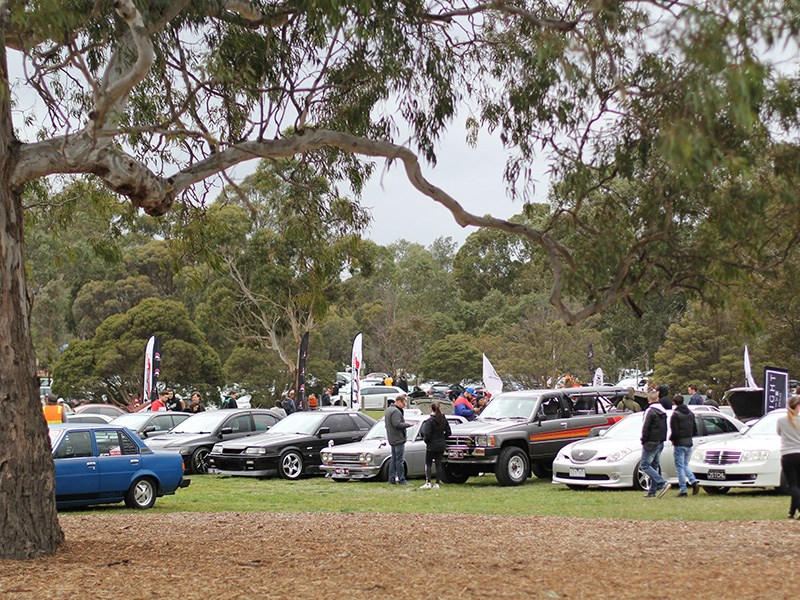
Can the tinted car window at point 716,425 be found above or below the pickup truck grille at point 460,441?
above

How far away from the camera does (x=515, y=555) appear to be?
447 inches

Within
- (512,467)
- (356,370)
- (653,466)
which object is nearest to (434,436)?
(512,467)

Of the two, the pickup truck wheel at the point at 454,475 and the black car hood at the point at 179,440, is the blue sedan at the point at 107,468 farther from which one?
the black car hood at the point at 179,440

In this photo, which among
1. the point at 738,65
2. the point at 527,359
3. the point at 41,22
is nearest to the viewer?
the point at 738,65

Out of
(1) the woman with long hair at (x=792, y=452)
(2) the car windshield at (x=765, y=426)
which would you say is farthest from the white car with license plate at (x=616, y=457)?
(1) the woman with long hair at (x=792, y=452)

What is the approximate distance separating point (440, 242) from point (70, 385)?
58.2 meters

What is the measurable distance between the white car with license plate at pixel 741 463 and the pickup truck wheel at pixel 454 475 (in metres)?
5.06

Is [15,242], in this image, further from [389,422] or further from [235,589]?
[389,422]

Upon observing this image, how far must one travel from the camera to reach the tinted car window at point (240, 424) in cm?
2522

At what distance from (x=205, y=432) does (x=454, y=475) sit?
6.18 metres

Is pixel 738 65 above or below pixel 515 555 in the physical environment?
above

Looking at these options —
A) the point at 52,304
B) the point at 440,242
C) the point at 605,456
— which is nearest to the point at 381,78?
the point at 605,456

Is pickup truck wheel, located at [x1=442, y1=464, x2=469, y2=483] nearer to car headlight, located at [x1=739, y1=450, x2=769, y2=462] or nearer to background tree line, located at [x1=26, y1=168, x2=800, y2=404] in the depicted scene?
background tree line, located at [x1=26, y1=168, x2=800, y2=404]

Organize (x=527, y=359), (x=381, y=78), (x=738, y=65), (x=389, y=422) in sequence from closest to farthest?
(x=738, y=65), (x=381, y=78), (x=389, y=422), (x=527, y=359)
